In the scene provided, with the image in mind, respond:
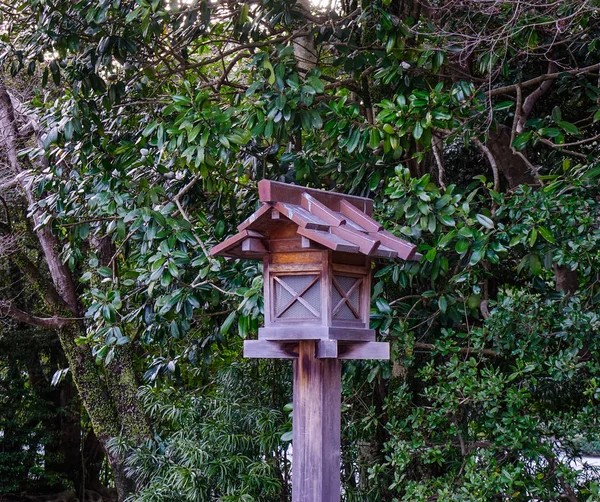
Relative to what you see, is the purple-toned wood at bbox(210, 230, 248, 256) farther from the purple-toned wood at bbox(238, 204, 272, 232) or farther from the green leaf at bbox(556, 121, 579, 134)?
the green leaf at bbox(556, 121, 579, 134)

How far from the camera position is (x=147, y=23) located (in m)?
3.80

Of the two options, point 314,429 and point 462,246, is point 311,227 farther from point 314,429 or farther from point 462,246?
point 462,246

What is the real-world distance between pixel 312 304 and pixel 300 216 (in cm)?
37

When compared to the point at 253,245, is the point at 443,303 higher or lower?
higher

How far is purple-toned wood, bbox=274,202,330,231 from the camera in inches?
100

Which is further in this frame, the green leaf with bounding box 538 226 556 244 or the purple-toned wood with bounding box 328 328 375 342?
the green leaf with bounding box 538 226 556 244

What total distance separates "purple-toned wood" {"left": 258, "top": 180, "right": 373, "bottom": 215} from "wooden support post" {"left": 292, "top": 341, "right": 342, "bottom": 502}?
1.99 feet

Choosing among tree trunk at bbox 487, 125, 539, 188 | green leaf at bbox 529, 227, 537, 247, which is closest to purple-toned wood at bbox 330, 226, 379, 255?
green leaf at bbox 529, 227, 537, 247

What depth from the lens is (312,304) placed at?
2.70 meters

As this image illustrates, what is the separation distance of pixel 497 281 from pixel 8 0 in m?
5.17

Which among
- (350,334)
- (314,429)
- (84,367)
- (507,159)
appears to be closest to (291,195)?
(350,334)

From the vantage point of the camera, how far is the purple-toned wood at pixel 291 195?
104 inches

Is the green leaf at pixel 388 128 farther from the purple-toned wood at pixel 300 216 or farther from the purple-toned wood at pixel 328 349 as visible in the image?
the purple-toned wood at pixel 328 349

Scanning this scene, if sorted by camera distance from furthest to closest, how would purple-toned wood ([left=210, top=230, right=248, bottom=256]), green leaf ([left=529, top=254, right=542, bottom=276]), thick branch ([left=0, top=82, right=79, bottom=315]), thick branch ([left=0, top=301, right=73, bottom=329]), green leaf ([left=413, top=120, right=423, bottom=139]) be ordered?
thick branch ([left=0, top=301, right=73, bottom=329]) → thick branch ([left=0, top=82, right=79, bottom=315]) → green leaf ([left=413, top=120, right=423, bottom=139]) → green leaf ([left=529, top=254, right=542, bottom=276]) → purple-toned wood ([left=210, top=230, right=248, bottom=256])
